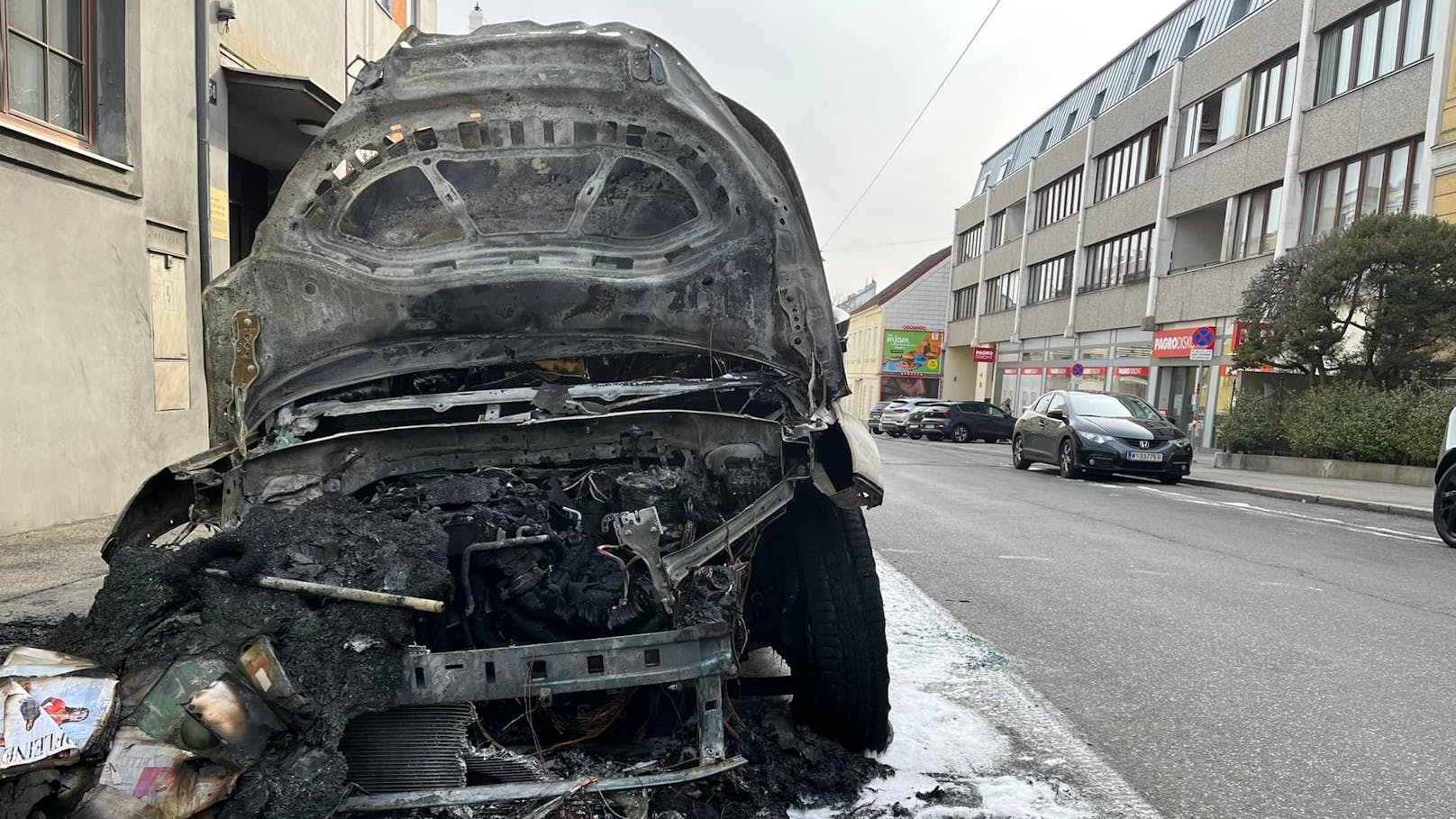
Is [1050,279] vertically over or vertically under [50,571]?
over

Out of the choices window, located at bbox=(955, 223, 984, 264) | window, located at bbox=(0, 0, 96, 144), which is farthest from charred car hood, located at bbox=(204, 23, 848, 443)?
window, located at bbox=(955, 223, 984, 264)

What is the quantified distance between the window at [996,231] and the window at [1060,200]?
3.96m

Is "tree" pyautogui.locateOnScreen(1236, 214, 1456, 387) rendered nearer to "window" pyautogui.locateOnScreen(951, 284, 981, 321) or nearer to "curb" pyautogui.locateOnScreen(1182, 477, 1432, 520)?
"curb" pyautogui.locateOnScreen(1182, 477, 1432, 520)

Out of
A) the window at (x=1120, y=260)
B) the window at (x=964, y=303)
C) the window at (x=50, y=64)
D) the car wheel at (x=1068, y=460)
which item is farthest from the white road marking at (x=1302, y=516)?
the window at (x=964, y=303)

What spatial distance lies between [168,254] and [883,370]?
44075 millimetres

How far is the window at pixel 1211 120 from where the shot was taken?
2197 cm

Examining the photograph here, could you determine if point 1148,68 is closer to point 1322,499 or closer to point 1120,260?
point 1120,260

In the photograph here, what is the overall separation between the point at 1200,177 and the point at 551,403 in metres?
25.2

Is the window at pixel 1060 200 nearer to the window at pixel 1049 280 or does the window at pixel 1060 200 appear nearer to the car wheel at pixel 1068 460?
the window at pixel 1049 280

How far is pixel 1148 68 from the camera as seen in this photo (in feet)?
89.8

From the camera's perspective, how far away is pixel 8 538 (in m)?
5.60

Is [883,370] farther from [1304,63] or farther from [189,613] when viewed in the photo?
[189,613]

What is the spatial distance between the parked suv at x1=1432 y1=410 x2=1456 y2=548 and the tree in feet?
22.6

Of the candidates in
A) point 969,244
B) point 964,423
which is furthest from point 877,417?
point 969,244
